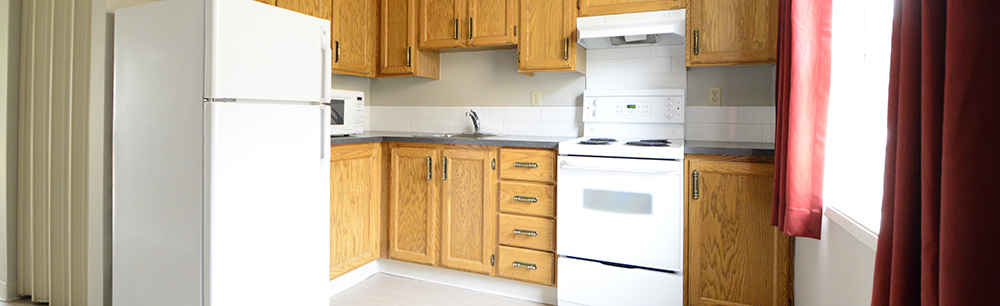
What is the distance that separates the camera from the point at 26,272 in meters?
2.41

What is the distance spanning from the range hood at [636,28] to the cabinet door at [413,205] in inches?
40.9

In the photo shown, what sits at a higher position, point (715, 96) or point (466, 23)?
point (466, 23)

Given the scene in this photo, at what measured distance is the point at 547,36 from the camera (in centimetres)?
277

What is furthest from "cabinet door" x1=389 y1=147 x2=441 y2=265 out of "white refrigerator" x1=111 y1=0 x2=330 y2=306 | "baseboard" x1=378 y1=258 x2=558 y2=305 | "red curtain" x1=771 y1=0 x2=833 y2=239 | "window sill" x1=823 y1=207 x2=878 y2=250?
"window sill" x1=823 y1=207 x2=878 y2=250

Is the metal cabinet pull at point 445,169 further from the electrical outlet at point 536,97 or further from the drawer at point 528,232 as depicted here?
the electrical outlet at point 536,97

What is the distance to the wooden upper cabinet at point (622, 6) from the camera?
250 centimetres

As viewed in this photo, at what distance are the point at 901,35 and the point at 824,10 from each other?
3.11ft

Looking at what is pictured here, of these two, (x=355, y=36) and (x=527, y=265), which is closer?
(x=527, y=265)

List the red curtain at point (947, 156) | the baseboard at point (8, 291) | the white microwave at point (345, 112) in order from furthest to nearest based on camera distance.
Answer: the white microwave at point (345, 112), the baseboard at point (8, 291), the red curtain at point (947, 156)

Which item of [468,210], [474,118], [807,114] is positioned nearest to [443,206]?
[468,210]

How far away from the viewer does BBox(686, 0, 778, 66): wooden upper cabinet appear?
233 cm

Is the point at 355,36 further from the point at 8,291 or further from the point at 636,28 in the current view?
the point at 8,291

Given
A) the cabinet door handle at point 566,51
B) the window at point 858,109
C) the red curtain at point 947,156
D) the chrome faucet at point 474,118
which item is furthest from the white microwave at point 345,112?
the red curtain at point 947,156

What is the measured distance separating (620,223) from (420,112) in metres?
1.69
